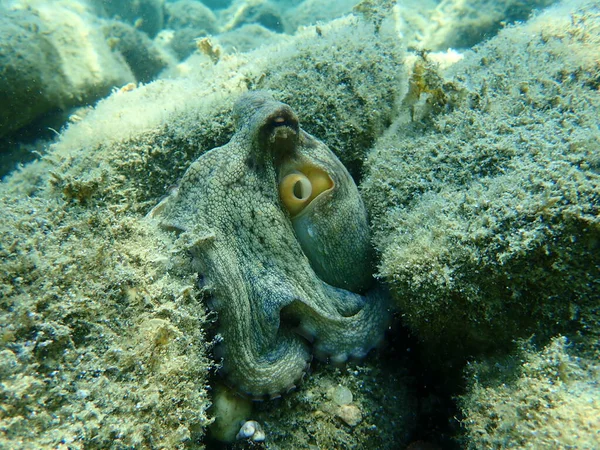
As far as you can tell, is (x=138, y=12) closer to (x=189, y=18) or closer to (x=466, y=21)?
(x=189, y=18)

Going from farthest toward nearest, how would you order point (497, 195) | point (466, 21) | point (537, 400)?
point (466, 21), point (497, 195), point (537, 400)

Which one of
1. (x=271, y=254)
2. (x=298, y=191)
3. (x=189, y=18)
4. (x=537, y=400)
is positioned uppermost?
(x=189, y=18)

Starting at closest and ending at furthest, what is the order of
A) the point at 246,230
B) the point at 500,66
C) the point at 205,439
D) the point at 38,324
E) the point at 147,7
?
1. the point at 38,324
2. the point at 205,439
3. the point at 246,230
4. the point at 500,66
5. the point at 147,7

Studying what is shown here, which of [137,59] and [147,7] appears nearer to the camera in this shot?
[137,59]

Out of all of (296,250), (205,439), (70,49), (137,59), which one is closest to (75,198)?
(296,250)

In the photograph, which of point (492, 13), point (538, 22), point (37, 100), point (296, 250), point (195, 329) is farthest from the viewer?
point (492, 13)

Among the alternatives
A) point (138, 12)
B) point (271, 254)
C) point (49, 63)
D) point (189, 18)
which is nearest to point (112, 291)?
point (271, 254)

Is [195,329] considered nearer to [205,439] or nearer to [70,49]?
[205,439]

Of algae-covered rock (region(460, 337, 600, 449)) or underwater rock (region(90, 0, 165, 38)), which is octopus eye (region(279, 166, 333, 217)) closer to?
algae-covered rock (region(460, 337, 600, 449))
